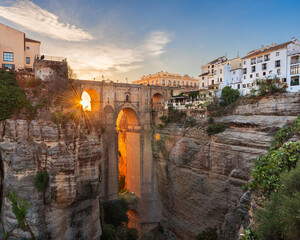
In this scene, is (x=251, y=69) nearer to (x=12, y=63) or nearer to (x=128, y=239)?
(x=128, y=239)

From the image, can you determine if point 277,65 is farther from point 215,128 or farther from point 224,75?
point 215,128

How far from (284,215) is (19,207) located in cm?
1293

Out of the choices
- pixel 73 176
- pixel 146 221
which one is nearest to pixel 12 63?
pixel 73 176

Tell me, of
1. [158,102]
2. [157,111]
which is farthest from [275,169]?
[158,102]

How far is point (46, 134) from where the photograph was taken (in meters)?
12.4

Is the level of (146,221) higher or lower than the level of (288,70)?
lower

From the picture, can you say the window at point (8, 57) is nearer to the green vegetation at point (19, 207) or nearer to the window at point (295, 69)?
the green vegetation at point (19, 207)

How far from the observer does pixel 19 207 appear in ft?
38.7

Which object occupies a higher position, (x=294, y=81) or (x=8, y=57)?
(x=8, y=57)

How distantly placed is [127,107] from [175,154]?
8030mm

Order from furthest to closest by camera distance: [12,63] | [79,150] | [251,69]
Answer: [251,69], [12,63], [79,150]

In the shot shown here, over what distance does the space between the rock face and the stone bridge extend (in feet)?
31.4

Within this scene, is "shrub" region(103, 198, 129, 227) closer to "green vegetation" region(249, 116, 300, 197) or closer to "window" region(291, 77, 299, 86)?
"green vegetation" region(249, 116, 300, 197)

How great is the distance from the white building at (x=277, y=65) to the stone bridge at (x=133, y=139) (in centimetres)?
1140
